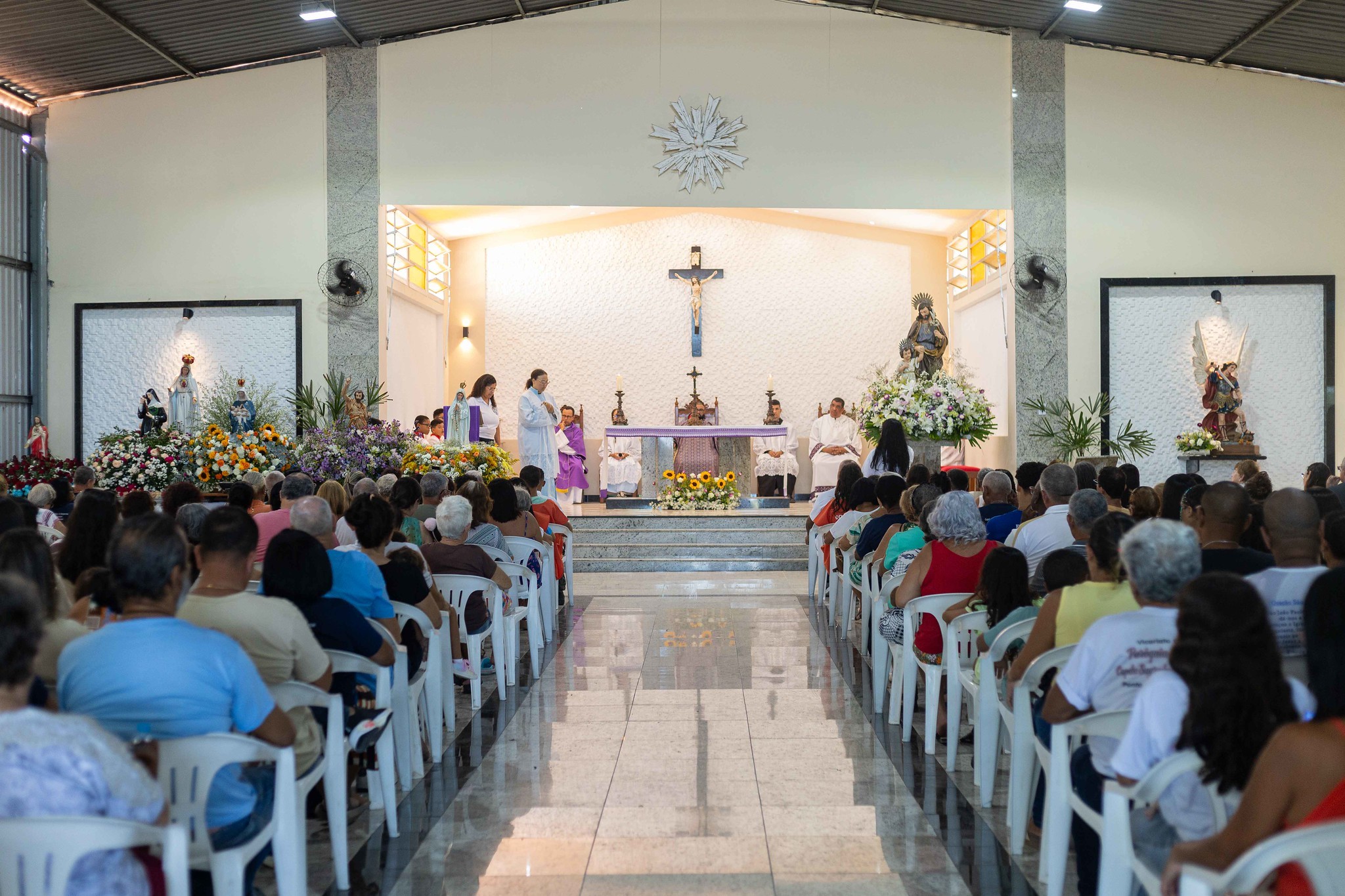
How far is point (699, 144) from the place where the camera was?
11.6 meters

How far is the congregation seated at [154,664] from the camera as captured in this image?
233 cm

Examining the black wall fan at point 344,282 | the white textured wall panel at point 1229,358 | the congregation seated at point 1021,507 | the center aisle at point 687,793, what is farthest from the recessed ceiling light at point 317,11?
the white textured wall panel at point 1229,358

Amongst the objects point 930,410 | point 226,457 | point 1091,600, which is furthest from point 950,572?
point 226,457

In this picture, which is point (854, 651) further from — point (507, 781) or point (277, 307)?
point (277, 307)

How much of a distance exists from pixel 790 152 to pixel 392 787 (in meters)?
9.32

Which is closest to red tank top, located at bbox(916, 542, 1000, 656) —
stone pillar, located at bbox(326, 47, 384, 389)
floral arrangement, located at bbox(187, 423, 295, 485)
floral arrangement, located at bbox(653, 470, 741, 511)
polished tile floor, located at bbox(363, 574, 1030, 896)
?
polished tile floor, located at bbox(363, 574, 1030, 896)

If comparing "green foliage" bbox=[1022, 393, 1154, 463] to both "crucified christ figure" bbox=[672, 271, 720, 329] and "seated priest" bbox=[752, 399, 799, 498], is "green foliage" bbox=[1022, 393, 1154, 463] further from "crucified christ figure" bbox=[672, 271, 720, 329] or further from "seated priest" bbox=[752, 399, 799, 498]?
"crucified christ figure" bbox=[672, 271, 720, 329]

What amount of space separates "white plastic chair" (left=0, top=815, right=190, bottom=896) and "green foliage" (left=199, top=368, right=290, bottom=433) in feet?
32.4

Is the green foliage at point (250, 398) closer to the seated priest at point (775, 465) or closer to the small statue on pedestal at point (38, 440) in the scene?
the small statue on pedestal at point (38, 440)

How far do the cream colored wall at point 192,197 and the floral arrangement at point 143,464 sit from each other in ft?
9.94

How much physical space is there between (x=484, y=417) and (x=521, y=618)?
6097mm

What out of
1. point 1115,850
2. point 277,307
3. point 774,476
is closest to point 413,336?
point 277,307

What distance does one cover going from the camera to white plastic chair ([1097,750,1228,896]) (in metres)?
2.14

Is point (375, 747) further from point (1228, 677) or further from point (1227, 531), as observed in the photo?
point (1227, 531)
